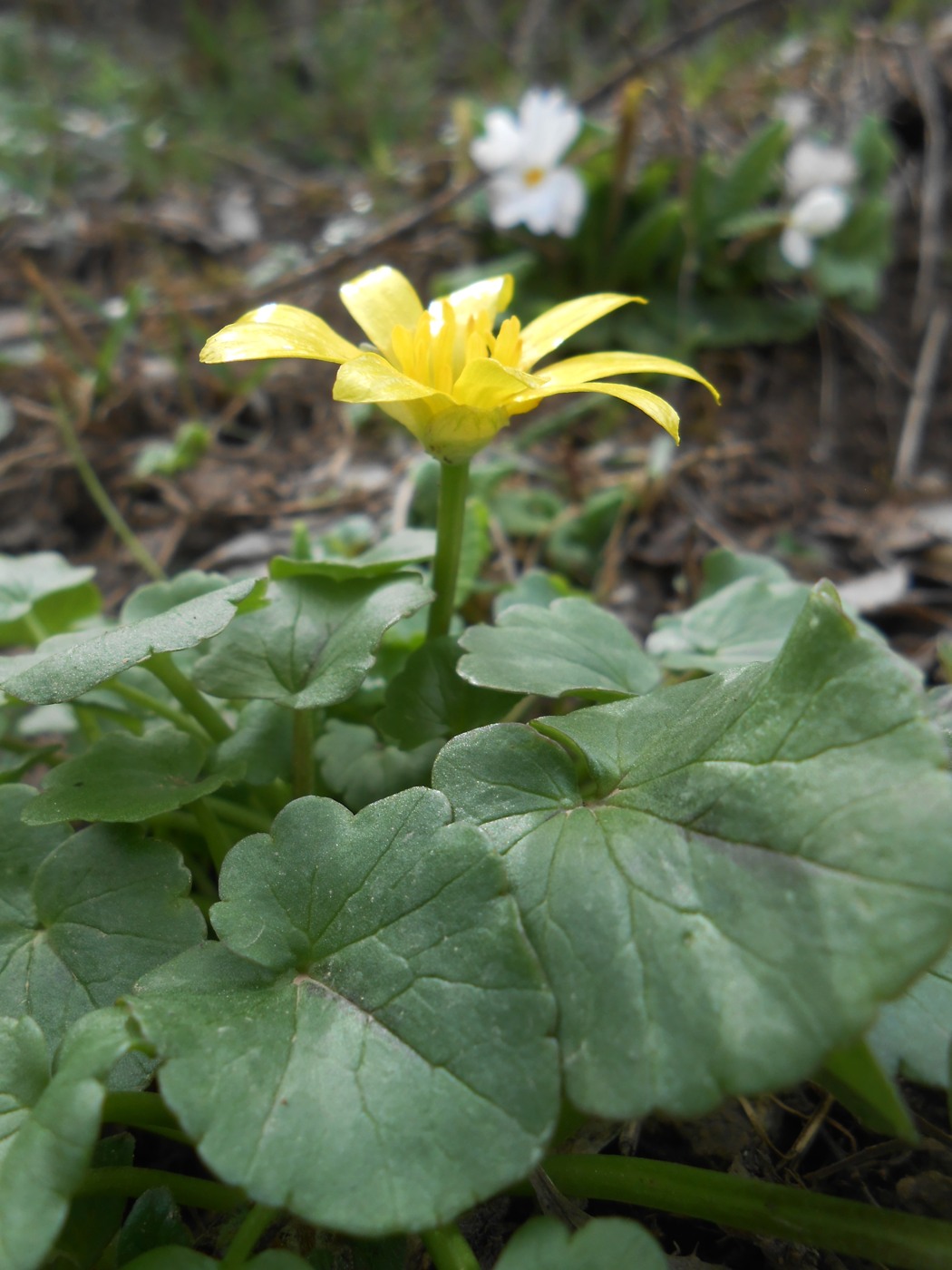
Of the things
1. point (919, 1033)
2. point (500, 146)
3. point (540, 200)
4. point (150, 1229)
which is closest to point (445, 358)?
point (919, 1033)

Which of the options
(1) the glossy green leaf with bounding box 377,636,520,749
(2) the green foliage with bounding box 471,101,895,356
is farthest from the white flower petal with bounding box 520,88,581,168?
(1) the glossy green leaf with bounding box 377,636,520,749

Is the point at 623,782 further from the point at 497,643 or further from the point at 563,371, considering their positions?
the point at 563,371

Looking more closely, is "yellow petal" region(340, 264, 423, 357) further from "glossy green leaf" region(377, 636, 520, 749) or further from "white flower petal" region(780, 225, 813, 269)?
"white flower petal" region(780, 225, 813, 269)

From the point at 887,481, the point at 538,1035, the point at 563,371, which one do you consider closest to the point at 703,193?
the point at 887,481

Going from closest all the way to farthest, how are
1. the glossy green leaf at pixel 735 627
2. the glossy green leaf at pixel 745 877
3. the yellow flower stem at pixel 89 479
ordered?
1. the glossy green leaf at pixel 745 877
2. the glossy green leaf at pixel 735 627
3. the yellow flower stem at pixel 89 479

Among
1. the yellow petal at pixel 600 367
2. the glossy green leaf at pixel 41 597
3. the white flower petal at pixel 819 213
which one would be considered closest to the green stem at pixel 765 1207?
the yellow petal at pixel 600 367

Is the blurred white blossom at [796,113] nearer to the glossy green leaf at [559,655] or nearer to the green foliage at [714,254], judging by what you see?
the green foliage at [714,254]
